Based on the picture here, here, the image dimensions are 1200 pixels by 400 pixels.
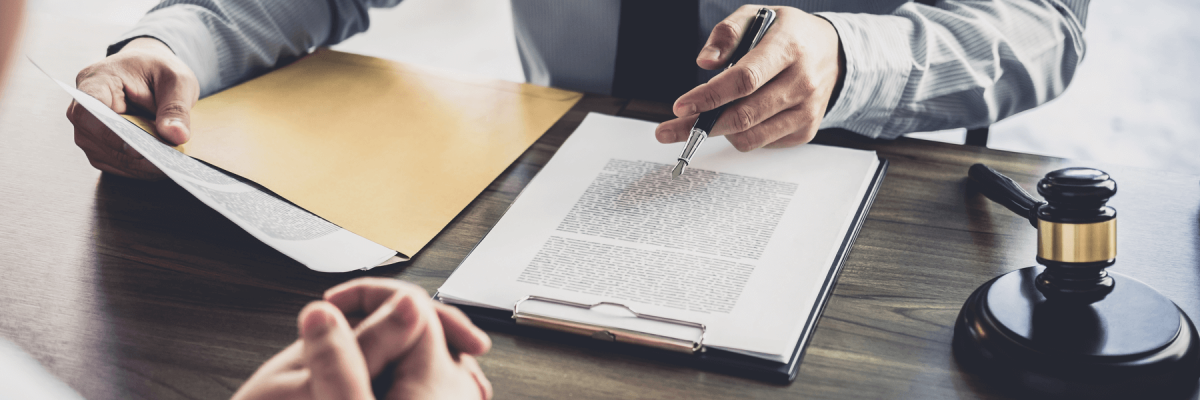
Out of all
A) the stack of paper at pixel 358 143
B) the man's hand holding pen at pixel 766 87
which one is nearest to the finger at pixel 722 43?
the man's hand holding pen at pixel 766 87

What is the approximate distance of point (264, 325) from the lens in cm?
57

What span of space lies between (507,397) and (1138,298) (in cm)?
42

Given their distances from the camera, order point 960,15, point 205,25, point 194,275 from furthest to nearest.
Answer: point 205,25
point 960,15
point 194,275

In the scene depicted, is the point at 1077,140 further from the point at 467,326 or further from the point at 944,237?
the point at 467,326

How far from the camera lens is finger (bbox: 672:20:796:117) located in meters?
0.72

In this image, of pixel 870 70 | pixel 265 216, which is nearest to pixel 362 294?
pixel 265 216

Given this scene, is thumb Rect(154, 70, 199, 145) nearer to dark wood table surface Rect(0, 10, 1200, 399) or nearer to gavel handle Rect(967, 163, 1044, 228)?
dark wood table surface Rect(0, 10, 1200, 399)

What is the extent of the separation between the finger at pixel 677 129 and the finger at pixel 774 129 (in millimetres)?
56

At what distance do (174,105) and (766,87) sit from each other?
62cm

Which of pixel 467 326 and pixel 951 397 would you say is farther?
pixel 951 397

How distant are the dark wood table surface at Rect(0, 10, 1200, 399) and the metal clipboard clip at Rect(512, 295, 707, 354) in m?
0.01

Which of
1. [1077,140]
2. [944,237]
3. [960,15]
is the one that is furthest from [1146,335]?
[1077,140]

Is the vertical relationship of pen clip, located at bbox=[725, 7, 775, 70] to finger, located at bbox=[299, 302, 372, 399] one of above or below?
below

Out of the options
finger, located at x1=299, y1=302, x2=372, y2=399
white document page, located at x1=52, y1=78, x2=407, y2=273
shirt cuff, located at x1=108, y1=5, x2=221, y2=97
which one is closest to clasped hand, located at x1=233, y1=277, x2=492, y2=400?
finger, located at x1=299, y1=302, x2=372, y2=399
